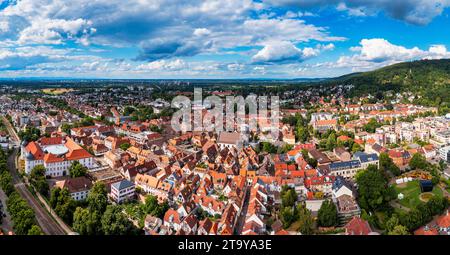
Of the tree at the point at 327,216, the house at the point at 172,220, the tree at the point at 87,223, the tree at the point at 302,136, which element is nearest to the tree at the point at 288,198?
the tree at the point at 327,216

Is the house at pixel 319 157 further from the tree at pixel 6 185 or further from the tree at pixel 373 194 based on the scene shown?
the tree at pixel 6 185

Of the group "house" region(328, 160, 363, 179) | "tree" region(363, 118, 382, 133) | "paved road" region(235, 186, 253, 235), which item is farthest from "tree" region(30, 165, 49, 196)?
"tree" region(363, 118, 382, 133)

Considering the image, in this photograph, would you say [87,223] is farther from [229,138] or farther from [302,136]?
[302,136]

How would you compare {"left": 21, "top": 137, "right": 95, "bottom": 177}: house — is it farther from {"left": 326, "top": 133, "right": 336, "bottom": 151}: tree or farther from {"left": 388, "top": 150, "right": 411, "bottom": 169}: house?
{"left": 388, "top": 150, "right": 411, "bottom": 169}: house
